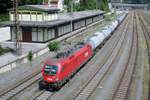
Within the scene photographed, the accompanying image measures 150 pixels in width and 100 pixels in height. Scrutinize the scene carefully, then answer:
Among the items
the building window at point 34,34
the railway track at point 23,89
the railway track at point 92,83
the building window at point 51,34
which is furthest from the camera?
the building window at point 51,34

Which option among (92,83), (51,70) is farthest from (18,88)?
(92,83)

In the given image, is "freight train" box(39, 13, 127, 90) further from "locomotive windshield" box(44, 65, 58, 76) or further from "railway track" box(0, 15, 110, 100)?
"railway track" box(0, 15, 110, 100)

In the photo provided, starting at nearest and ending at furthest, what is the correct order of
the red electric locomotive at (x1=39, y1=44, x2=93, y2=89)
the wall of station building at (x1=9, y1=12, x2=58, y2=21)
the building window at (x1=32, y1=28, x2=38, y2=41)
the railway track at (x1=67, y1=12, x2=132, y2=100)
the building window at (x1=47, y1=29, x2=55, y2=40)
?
the railway track at (x1=67, y1=12, x2=132, y2=100), the red electric locomotive at (x1=39, y1=44, x2=93, y2=89), the building window at (x1=32, y1=28, x2=38, y2=41), the building window at (x1=47, y1=29, x2=55, y2=40), the wall of station building at (x1=9, y1=12, x2=58, y2=21)

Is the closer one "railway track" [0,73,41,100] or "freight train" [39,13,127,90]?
"railway track" [0,73,41,100]

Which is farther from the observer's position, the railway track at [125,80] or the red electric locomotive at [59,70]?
the red electric locomotive at [59,70]

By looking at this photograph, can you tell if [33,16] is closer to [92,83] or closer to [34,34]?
[34,34]

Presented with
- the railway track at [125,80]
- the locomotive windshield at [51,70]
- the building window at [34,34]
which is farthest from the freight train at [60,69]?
the building window at [34,34]

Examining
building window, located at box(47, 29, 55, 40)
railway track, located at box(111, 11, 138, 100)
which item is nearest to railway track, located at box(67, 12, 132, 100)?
railway track, located at box(111, 11, 138, 100)

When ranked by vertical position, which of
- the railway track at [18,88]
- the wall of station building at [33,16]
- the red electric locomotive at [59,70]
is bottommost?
the railway track at [18,88]

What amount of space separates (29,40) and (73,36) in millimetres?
Answer: 16846

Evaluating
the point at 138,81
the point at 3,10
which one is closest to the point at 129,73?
the point at 138,81

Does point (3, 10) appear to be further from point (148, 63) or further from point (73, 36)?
point (148, 63)

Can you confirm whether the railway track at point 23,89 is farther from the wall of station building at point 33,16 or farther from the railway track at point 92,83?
the wall of station building at point 33,16

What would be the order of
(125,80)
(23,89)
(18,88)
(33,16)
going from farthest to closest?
(33,16), (125,80), (18,88), (23,89)
